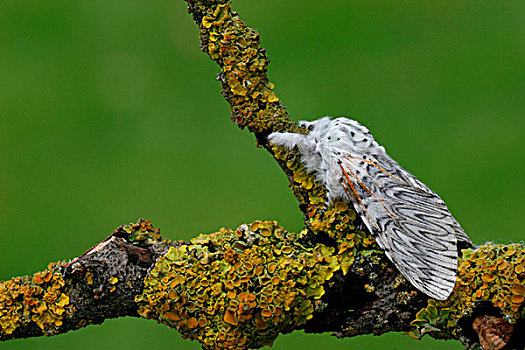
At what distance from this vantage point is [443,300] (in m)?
1.34

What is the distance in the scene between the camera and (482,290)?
4.34ft

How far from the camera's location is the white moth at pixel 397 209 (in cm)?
136

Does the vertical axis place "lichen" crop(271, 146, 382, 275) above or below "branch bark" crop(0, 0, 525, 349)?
above

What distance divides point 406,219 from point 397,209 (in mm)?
30

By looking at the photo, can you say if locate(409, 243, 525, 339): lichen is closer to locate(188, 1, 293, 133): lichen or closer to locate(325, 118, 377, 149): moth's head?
locate(325, 118, 377, 149): moth's head

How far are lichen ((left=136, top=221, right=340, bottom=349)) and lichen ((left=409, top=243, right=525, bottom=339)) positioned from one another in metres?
0.25

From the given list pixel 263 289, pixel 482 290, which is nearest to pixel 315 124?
pixel 263 289

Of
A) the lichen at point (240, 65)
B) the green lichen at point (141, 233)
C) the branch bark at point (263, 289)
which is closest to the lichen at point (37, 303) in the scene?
the branch bark at point (263, 289)

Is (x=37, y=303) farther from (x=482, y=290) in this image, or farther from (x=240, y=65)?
(x=482, y=290)

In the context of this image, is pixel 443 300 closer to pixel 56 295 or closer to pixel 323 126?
pixel 323 126

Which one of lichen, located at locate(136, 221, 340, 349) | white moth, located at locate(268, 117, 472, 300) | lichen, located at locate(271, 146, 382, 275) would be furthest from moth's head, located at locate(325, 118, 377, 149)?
lichen, located at locate(136, 221, 340, 349)

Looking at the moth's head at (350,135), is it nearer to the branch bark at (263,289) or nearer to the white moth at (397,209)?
the white moth at (397,209)

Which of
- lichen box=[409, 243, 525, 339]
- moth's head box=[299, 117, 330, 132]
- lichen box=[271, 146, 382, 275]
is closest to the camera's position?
lichen box=[409, 243, 525, 339]

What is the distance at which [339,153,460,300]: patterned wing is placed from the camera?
1355 millimetres
